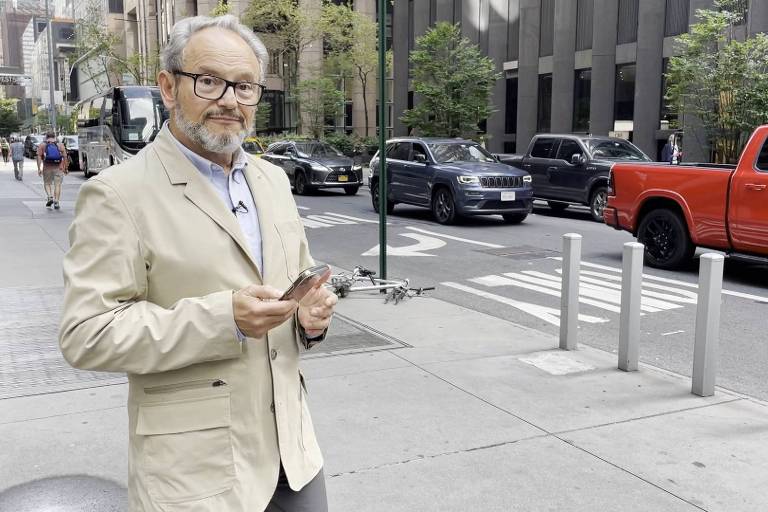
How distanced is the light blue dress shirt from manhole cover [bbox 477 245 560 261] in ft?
32.7

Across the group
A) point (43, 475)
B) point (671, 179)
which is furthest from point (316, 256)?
point (43, 475)

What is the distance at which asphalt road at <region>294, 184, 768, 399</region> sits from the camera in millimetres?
7008

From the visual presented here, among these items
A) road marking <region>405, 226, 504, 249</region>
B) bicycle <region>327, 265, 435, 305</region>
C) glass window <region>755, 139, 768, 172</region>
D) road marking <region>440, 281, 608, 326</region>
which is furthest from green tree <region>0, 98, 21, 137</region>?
glass window <region>755, 139, 768, 172</region>

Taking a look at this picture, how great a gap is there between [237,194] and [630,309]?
456 cm

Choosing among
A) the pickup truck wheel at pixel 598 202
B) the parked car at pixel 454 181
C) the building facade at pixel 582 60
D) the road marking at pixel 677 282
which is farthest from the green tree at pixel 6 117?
the road marking at pixel 677 282

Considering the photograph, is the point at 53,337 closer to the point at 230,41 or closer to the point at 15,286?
the point at 15,286

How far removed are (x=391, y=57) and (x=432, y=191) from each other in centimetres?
3308

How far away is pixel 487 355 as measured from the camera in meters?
6.35

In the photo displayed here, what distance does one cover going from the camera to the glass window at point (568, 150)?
18.1 metres

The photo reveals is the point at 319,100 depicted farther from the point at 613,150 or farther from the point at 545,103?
the point at 613,150

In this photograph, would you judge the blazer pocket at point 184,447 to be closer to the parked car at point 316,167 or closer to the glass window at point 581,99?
the parked car at point 316,167

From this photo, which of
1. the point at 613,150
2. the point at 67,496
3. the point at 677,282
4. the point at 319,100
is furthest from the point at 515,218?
the point at 319,100

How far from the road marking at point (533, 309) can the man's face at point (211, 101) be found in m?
6.20

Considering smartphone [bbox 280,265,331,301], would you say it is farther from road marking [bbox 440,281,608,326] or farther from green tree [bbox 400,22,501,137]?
green tree [bbox 400,22,501,137]
